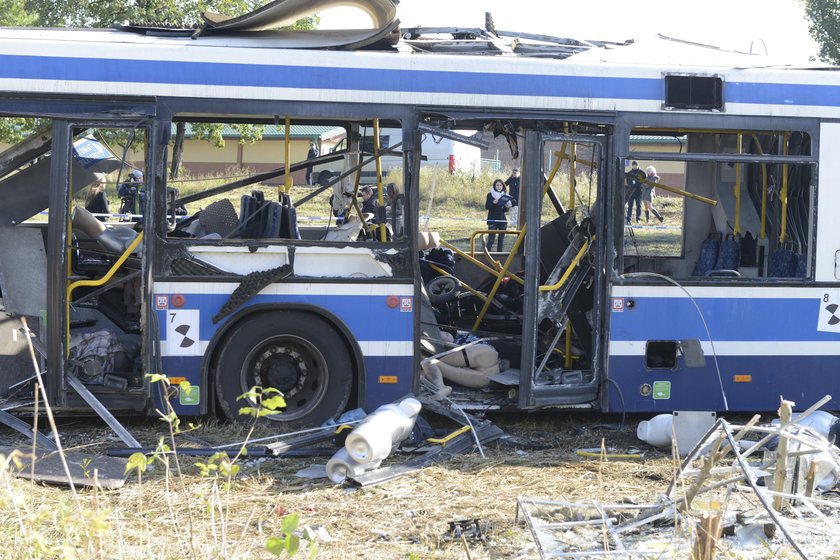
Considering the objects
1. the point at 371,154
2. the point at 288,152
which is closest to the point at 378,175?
the point at 371,154

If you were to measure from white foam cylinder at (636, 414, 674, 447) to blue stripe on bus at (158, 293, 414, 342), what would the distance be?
1.81 meters

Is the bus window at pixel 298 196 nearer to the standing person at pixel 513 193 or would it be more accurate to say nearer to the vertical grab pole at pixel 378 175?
the vertical grab pole at pixel 378 175

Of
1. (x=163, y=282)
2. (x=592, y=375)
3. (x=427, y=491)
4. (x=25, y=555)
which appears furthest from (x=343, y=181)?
(x=25, y=555)

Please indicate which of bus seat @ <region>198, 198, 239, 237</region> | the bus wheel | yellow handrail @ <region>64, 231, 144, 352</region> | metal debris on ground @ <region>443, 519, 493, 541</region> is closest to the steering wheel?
the bus wheel

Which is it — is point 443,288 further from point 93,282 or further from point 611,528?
point 611,528

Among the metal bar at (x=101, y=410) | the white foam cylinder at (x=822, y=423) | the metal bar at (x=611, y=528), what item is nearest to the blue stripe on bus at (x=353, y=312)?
the metal bar at (x=101, y=410)

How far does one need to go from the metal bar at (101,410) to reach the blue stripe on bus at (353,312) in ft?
2.71

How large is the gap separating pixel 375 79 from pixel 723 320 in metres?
3.21

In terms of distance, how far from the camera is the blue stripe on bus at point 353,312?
780cm

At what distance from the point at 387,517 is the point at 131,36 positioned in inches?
171

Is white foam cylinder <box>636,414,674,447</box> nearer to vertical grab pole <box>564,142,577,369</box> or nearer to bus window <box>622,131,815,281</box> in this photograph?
vertical grab pole <box>564,142,577,369</box>

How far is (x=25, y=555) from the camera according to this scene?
4.57 metres

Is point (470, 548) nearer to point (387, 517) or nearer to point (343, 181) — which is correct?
point (387, 517)

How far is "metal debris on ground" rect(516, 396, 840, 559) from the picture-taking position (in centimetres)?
533
